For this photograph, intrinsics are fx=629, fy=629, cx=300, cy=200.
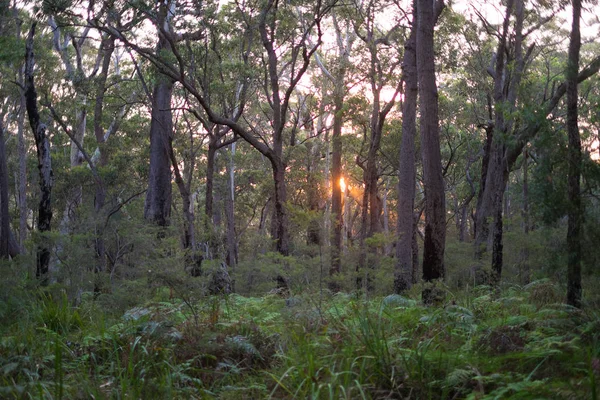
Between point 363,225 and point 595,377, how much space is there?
1676cm

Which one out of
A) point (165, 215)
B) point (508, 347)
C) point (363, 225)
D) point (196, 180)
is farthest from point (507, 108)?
point (196, 180)

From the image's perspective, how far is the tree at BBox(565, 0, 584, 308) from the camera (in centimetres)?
571

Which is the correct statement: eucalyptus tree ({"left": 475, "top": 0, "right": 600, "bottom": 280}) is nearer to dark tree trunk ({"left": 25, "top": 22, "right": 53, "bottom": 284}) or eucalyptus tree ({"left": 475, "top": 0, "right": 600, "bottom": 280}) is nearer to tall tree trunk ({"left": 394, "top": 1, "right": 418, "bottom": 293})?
Answer: tall tree trunk ({"left": 394, "top": 1, "right": 418, "bottom": 293})

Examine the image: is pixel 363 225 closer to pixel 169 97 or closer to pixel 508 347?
Result: pixel 169 97

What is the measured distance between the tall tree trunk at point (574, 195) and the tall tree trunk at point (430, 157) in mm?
3083

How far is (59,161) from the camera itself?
28.1m

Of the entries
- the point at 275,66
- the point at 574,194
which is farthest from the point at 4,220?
the point at 574,194

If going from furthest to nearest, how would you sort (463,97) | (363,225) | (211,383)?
(463,97), (363,225), (211,383)

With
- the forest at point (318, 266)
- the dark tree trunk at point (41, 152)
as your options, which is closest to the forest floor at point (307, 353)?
the forest at point (318, 266)

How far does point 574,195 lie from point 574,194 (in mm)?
13

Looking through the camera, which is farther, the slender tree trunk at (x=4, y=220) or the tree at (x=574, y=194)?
the slender tree trunk at (x=4, y=220)

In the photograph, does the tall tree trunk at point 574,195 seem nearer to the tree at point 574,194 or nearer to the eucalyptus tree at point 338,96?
the tree at point 574,194

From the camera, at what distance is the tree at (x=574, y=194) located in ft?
18.7

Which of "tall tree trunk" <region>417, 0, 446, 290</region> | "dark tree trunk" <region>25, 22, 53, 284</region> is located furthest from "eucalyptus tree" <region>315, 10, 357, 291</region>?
"tall tree trunk" <region>417, 0, 446, 290</region>
